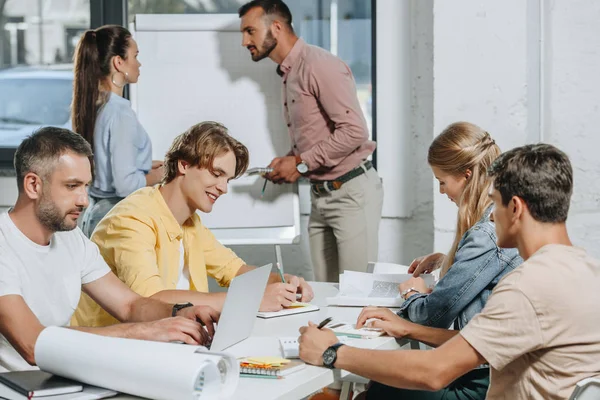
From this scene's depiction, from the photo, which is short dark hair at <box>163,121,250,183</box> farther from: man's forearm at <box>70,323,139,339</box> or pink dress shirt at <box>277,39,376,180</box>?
pink dress shirt at <box>277,39,376,180</box>

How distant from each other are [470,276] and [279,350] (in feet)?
1.79

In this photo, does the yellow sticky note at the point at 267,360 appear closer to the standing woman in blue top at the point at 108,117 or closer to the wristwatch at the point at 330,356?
the wristwatch at the point at 330,356

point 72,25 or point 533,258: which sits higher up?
point 72,25

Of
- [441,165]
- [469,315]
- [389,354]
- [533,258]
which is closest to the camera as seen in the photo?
[533,258]

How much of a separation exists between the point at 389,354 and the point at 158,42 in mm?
3031

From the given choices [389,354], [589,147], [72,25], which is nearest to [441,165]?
[389,354]

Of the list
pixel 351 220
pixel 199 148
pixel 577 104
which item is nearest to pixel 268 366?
pixel 199 148

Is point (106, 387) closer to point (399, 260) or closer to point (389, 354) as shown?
point (389, 354)

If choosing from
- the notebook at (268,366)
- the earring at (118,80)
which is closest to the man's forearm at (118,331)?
the notebook at (268,366)

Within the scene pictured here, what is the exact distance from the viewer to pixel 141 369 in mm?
1512

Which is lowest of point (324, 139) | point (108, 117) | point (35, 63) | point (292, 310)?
point (292, 310)

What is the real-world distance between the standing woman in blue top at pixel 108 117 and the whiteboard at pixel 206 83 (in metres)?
0.61

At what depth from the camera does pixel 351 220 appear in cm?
403

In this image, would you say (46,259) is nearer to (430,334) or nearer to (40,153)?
(40,153)
